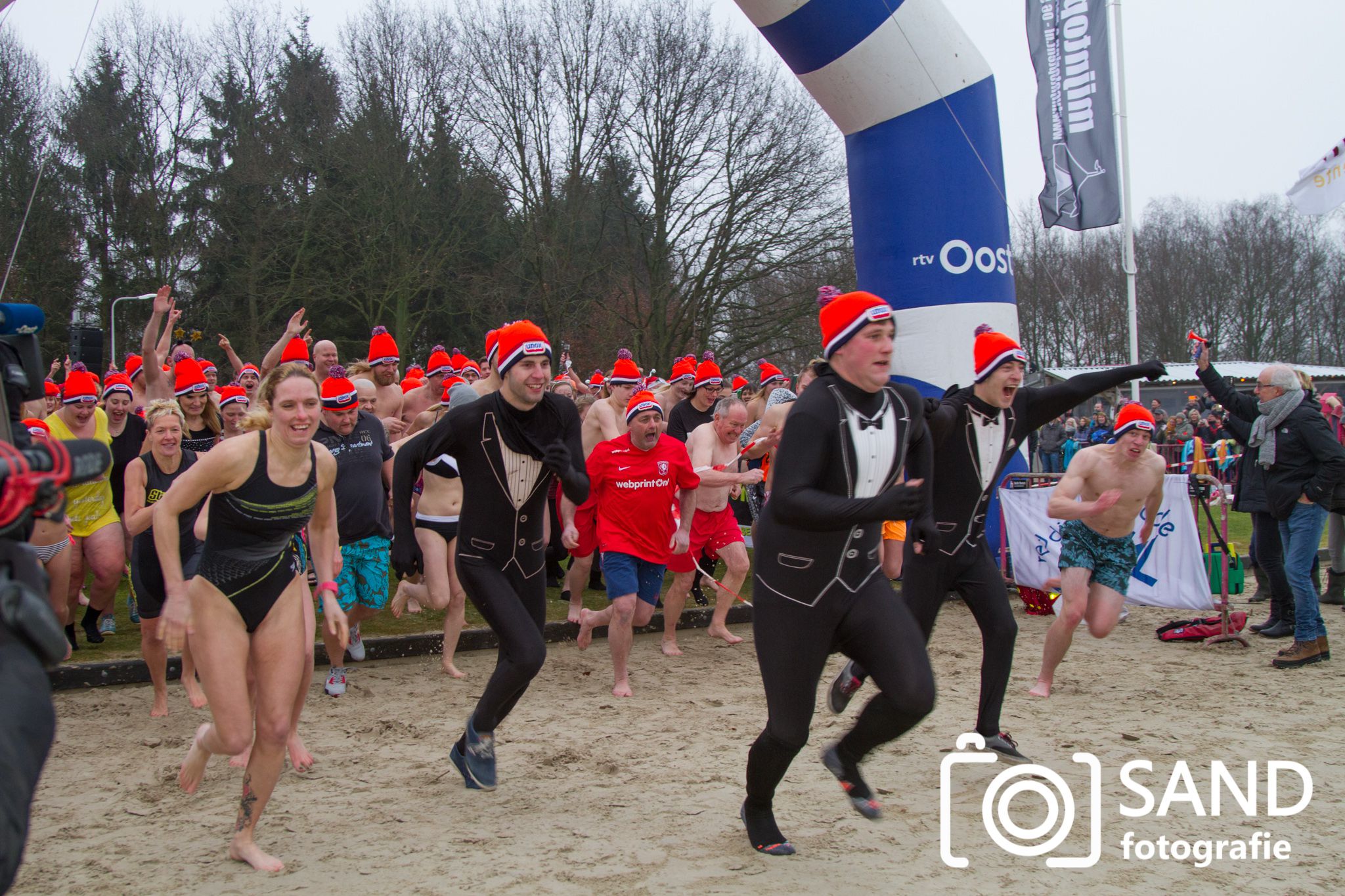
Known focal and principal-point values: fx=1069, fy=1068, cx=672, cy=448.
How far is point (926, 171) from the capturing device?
9.36m

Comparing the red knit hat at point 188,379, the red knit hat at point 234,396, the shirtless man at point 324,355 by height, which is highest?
the shirtless man at point 324,355

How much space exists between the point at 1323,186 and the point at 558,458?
7877 millimetres

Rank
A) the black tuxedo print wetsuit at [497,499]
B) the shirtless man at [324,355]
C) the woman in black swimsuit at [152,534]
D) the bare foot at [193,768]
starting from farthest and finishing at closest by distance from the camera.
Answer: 1. the shirtless man at [324,355]
2. the woman in black swimsuit at [152,534]
3. the black tuxedo print wetsuit at [497,499]
4. the bare foot at [193,768]

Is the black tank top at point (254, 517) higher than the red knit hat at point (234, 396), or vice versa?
the red knit hat at point (234, 396)

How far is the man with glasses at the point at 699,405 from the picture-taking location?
9758 millimetres

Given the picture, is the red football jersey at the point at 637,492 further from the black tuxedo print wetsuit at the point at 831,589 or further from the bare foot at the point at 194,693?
the black tuxedo print wetsuit at the point at 831,589

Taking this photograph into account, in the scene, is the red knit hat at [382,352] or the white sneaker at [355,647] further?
the red knit hat at [382,352]

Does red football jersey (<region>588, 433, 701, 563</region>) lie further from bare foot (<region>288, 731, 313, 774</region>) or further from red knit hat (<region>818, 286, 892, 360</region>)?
red knit hat (<region>818, 286, 892, 360</region>)

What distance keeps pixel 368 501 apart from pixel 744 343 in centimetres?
2082

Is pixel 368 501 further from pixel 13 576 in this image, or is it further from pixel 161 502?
pixel 13 576

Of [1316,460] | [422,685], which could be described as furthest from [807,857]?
[1316,460]

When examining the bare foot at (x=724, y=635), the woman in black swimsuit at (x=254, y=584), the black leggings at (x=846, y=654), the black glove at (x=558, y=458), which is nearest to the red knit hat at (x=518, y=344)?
the black glove at (x=558, y=458)

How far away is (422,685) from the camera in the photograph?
707 centimetres
